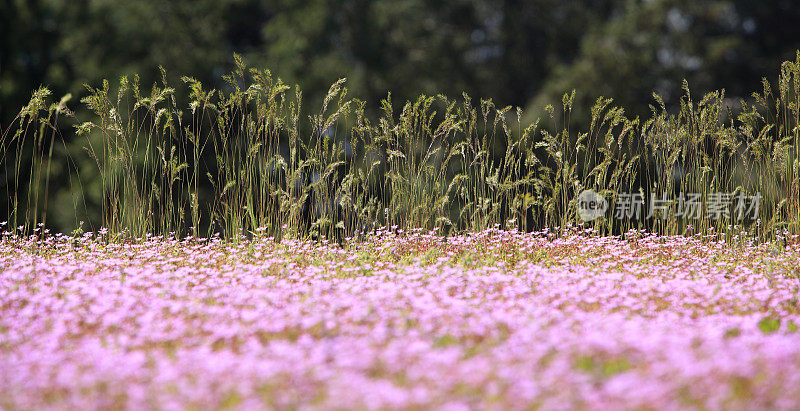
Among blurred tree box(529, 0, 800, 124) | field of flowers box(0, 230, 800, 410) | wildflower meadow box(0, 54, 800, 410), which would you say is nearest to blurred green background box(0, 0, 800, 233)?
blurred tree box(529, 0, 800, 124)

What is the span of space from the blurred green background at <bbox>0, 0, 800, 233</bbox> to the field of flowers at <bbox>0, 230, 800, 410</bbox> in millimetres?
5246

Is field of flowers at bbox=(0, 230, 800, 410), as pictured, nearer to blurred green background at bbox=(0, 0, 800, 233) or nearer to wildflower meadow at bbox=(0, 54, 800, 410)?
wildflower meadow at bbox=(0, 54, 800, 410)

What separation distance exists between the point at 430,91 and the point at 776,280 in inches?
246

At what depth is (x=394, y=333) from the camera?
7.41ft

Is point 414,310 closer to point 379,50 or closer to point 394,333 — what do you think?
point 394,333

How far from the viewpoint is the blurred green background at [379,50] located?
8.79m

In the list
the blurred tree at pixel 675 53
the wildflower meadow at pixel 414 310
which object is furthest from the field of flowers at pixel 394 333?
the blurred tree at pixel 675 53

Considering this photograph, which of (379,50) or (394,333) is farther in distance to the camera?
(379,50)

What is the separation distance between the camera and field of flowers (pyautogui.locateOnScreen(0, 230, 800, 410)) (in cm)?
181

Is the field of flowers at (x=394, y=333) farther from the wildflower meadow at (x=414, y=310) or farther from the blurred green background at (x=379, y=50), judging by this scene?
the blurred green background at (x=379, y=50)

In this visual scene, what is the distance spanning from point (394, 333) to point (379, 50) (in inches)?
315

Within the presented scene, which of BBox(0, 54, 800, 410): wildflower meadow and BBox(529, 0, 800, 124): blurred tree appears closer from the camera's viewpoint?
→ BBox(0, 54, 800, 410): wildflower meadow

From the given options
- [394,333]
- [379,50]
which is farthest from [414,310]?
[379,50]

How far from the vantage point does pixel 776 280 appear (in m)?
3.42
